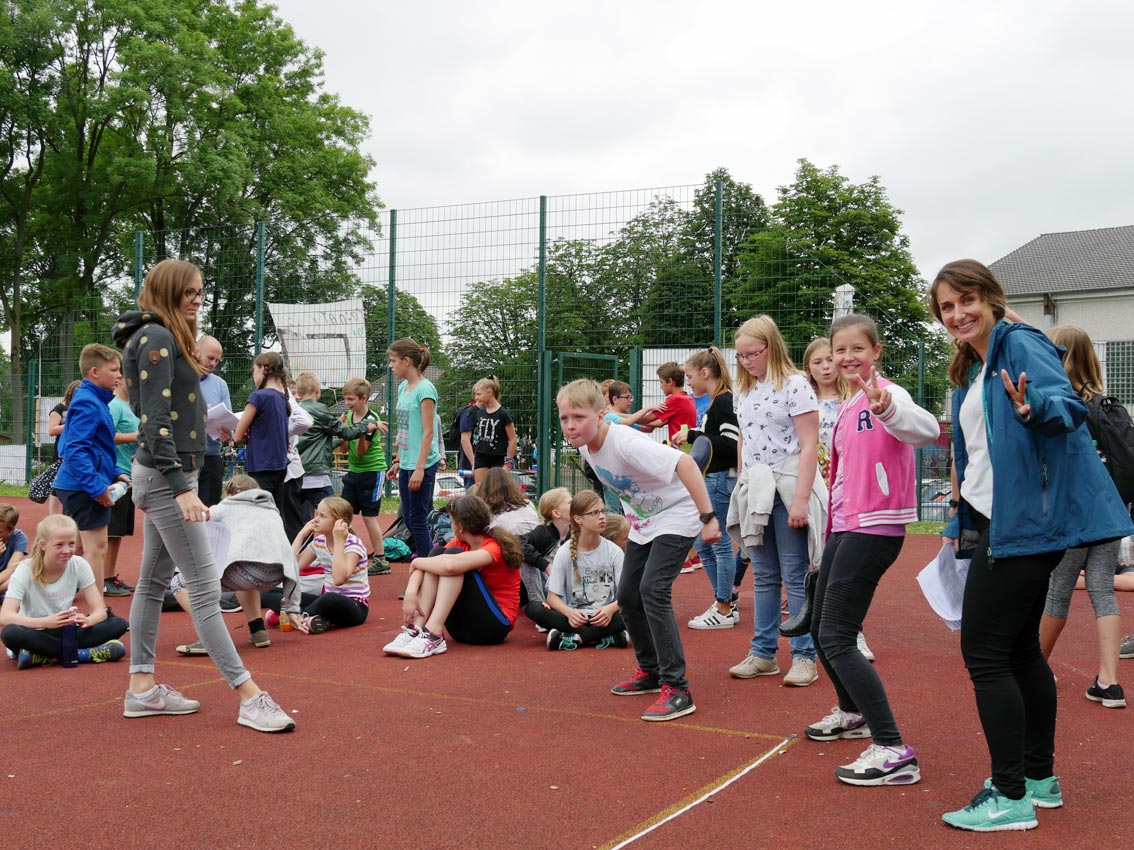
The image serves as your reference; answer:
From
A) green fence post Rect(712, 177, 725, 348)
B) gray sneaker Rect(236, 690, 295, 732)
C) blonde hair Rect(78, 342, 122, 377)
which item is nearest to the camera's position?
gray sneaker Rect(236, 690, 295, 732)

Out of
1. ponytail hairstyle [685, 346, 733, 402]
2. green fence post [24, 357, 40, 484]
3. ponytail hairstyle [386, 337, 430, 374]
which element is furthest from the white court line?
green fence post [24, 357, 40, 484]

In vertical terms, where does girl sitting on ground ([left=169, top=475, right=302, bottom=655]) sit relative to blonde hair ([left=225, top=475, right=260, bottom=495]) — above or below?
below

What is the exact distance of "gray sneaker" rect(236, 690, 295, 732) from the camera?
14.3ft

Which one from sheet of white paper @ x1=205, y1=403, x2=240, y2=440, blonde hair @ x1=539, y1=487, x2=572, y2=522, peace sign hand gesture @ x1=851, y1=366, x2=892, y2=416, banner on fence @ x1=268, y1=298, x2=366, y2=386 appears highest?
banner on fence @ x1=268, y1=298, x2=366, y2=386

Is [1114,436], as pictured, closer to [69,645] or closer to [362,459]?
[69,645]

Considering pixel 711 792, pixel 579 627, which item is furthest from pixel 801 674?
pixel 711 792

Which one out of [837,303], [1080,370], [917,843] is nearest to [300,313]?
[837,303]

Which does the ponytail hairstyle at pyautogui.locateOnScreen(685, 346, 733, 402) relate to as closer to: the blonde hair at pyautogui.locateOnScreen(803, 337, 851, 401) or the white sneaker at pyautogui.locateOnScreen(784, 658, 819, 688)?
the blonde hair at pyautogui.locateOnScreen(803, 337, 851, 401)

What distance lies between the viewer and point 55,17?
98.1 feet

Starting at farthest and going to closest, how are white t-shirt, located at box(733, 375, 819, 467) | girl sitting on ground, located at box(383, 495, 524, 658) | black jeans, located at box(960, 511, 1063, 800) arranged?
girl sitting on ground, located at box(383, 495, 524, 658) → white t-shirt, located at box(733, 375, 819, 467) → black jeans, located at box(960, 511, 1063, 800)

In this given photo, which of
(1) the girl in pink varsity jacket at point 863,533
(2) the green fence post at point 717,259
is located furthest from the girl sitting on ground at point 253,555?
(2) the green fence post at point 717,259

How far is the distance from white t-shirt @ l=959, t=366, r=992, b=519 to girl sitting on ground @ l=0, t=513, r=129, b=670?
186 inches

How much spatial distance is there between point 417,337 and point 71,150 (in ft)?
72.4

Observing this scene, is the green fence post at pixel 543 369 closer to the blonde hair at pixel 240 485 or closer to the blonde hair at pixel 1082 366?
the blonde hair at pixel 240 485
